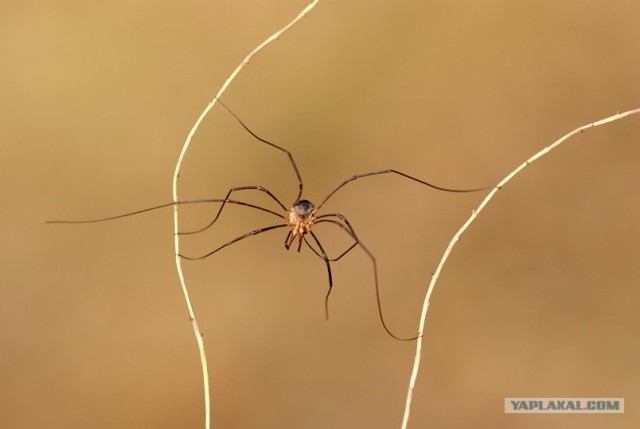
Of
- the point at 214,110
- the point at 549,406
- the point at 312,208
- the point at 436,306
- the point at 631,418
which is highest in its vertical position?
the point at 214,110

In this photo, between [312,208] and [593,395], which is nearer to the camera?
[312,208]

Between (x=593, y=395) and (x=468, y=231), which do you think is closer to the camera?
(x=593, y=395)

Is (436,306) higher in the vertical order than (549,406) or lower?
higher

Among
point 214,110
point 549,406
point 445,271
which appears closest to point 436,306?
point 445,271

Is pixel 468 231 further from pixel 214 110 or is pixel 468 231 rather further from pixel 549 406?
pixel 214 110

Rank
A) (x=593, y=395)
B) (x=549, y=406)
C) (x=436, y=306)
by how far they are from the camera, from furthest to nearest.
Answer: (x=436, y=306) → (x=593, y=395) → (x=549, y=406)

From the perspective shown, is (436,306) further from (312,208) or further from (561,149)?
(312,208)

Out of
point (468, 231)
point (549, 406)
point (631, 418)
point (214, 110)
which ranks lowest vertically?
point (631, 418)

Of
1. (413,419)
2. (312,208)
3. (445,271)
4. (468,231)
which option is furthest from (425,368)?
(312,208)

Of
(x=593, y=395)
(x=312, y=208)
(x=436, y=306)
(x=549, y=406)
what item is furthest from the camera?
(x=436, y=306)
